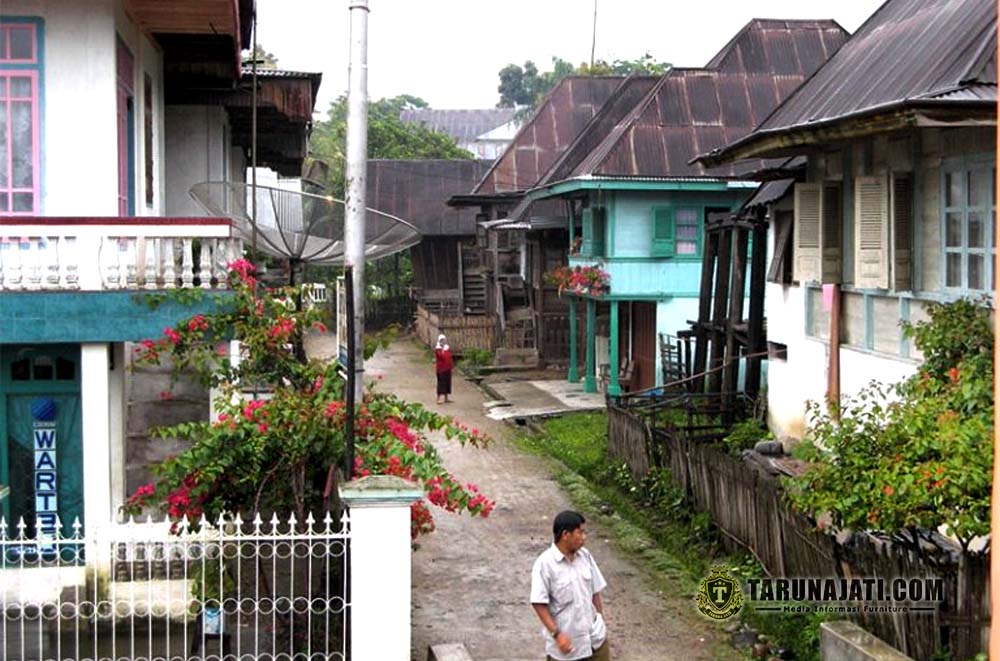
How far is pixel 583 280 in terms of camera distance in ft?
89.9

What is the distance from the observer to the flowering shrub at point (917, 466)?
7902 millimetres

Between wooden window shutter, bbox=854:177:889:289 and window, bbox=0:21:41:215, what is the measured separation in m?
7.84

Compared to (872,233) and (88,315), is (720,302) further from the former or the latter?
(88,315)

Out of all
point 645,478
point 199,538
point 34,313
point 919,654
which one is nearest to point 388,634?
point 199,538

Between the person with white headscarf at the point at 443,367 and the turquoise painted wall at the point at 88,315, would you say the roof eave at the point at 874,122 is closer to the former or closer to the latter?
the turquoise painted wall at the point at 88,315

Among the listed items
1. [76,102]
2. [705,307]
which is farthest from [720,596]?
[705,307]

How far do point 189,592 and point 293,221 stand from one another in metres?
5.51

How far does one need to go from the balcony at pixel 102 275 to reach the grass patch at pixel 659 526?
17.1ft

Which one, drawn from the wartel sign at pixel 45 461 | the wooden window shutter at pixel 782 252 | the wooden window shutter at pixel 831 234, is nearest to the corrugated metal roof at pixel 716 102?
the wooden window shutter at pixel 782 252

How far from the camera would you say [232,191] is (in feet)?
48.9

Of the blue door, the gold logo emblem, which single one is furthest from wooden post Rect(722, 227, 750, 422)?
the blue door

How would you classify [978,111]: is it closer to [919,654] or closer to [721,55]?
[919,654]

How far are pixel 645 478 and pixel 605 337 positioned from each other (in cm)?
1396

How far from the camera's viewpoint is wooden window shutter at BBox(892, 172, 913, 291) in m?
12.9
